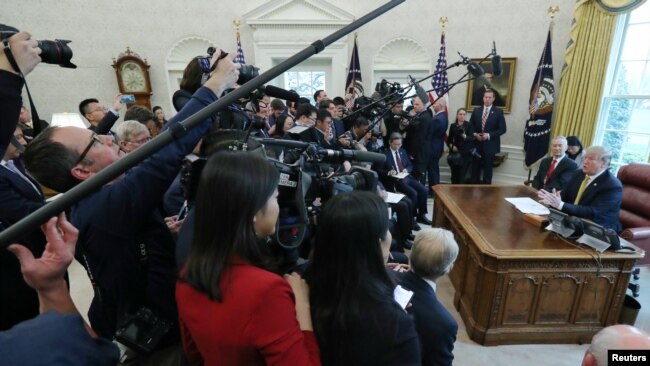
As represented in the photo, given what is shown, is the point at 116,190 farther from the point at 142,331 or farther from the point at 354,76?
the point at 354,76

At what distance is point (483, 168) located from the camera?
5523 millimetres

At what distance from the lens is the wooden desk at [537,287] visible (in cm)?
204

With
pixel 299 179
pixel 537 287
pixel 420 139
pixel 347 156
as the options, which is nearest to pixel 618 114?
pixel 420 139

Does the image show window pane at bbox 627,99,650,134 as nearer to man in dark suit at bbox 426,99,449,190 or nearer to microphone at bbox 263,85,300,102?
man in dark suit at bbox 426,99,449,190

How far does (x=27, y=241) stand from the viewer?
110cm

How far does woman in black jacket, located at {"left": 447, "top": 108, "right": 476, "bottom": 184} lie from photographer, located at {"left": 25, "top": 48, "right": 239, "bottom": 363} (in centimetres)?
511

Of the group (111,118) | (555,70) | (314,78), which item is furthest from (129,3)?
(555,70)

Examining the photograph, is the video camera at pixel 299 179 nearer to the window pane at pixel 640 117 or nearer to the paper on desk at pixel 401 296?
the paper on desk at pixel 401 296

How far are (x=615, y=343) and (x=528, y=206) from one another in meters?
2.22

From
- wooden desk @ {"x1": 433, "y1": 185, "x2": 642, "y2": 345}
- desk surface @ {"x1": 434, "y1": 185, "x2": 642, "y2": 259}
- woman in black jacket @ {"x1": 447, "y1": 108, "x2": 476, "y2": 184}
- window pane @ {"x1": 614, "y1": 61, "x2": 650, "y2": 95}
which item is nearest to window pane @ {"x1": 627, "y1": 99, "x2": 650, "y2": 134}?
window pane @ {"x1": 614, "y1": 61, "x2": 650, "y2": 95}

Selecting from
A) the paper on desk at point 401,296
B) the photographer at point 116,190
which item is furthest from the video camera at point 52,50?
the paper on desk at point 401,296

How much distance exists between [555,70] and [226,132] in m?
6.14

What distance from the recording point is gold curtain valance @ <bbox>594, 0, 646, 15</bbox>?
395cm

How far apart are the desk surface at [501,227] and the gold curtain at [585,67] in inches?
91.1
